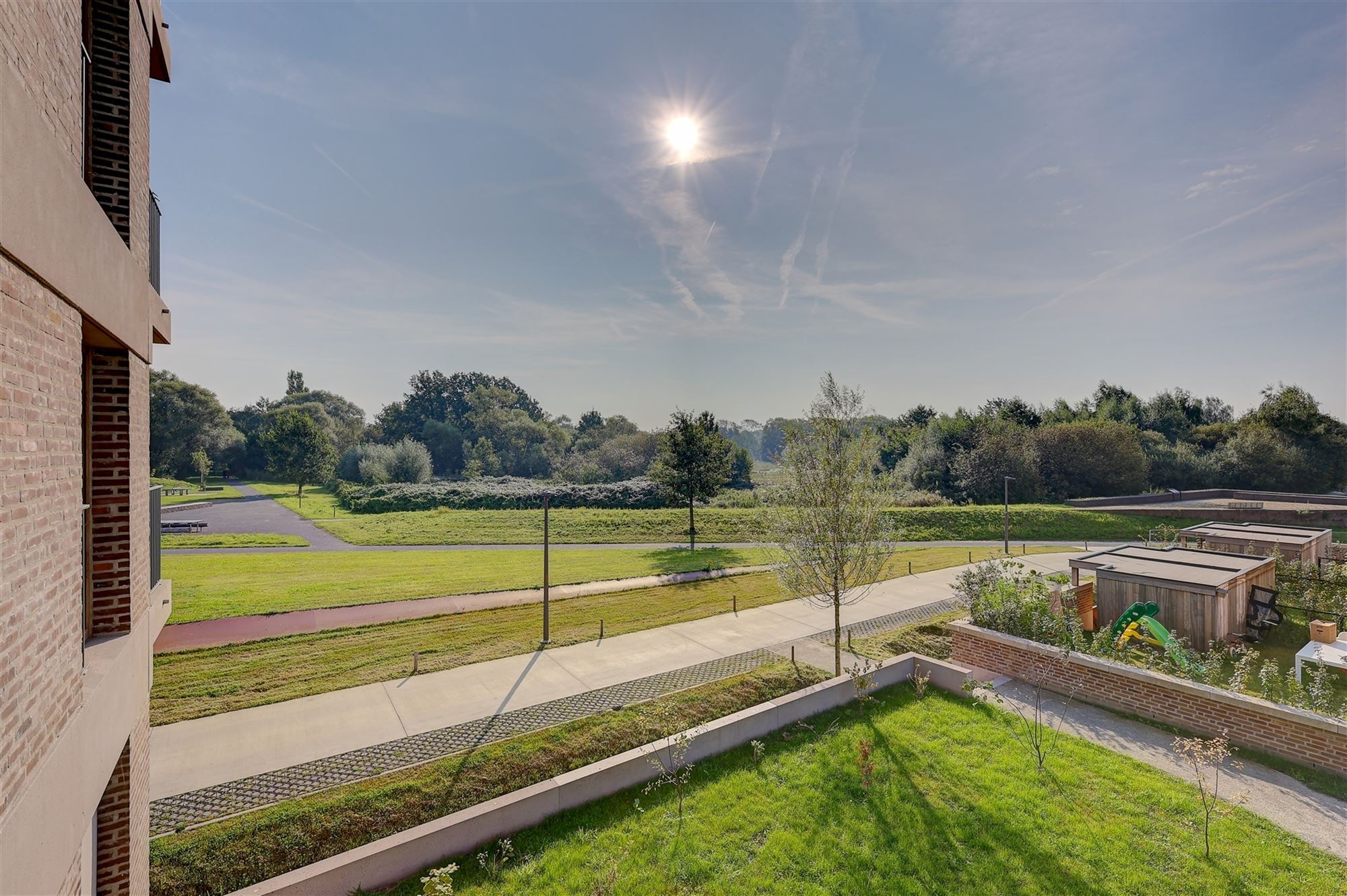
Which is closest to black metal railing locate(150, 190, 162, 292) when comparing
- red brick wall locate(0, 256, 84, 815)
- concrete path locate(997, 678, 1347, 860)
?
red brick wall locate(0, 256, 84, 815)

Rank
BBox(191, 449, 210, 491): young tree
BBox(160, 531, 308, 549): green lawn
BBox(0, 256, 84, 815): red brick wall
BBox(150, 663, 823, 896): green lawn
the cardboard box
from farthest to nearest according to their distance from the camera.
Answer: BBox(191, 449, 210, 491): young tree → BBox(160, 531, 308, 549): green lawn → the cardboard box → BBox(150, 663, 823, 896): green lawn → BBox(0, 256, 84, 815): red brick wall

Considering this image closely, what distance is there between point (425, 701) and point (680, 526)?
77.5 ft

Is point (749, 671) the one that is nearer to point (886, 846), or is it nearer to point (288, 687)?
point (886, 846)

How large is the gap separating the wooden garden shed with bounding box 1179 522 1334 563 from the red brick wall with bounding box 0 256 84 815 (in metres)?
23.5

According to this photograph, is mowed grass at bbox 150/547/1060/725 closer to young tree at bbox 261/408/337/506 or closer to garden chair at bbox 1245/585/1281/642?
garden chair at bbox 1245/585/1281/642

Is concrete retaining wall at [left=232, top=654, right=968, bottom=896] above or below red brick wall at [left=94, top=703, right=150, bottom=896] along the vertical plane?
below

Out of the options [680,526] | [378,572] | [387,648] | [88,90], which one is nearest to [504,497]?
[680,526]

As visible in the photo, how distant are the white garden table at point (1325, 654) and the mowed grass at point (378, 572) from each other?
13.2m

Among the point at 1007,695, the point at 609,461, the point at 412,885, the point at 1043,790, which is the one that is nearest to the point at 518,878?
the point at 412,885

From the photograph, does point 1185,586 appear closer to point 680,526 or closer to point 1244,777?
point 1244,777

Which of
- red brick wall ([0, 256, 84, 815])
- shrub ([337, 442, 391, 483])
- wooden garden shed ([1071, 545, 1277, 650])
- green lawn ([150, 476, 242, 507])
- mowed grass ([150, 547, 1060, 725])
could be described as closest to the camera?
red brick wall ([0, 256, 84, 815])

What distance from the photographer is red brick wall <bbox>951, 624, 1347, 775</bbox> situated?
7730 mm

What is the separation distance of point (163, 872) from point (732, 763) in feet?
21.2

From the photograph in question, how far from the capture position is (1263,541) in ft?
54.3
